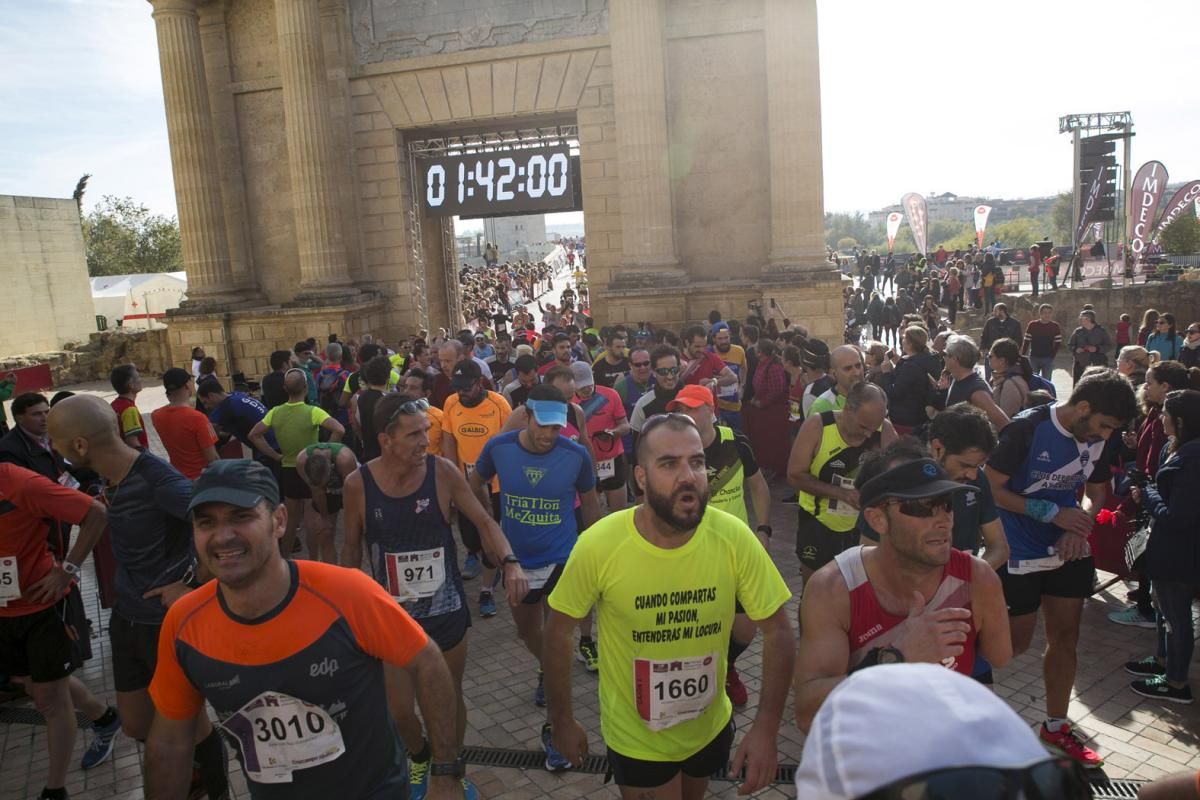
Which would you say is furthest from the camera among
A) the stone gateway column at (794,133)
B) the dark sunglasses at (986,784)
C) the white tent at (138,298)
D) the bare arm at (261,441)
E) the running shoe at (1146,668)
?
the white tent at (138,298)

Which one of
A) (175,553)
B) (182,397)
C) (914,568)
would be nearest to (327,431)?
(182,397)

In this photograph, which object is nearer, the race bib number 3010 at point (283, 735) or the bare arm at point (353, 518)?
the race bib number 3010 at point (283, 735)

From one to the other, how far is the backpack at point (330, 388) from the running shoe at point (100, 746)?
516 cm

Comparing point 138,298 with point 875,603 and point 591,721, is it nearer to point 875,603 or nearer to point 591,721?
point 591,721

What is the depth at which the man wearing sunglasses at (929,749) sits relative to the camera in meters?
1.01

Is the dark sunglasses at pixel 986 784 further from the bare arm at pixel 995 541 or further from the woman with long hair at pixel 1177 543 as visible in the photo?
the woman with long hair at pixel 1177 543

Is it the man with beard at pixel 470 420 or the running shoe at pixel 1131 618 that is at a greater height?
the man with beard at pixel 470 420

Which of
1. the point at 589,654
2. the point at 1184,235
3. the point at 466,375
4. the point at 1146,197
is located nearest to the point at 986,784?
the point at 589,654

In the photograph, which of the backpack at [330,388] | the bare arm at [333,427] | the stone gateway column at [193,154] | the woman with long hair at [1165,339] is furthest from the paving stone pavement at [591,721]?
the stone gateway column at [193,154]

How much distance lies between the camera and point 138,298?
3509cm

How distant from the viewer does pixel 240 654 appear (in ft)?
8.39

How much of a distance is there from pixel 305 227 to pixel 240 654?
1733cm

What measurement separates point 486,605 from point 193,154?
646 inches

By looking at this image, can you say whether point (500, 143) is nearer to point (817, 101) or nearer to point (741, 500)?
point (817, 101)
